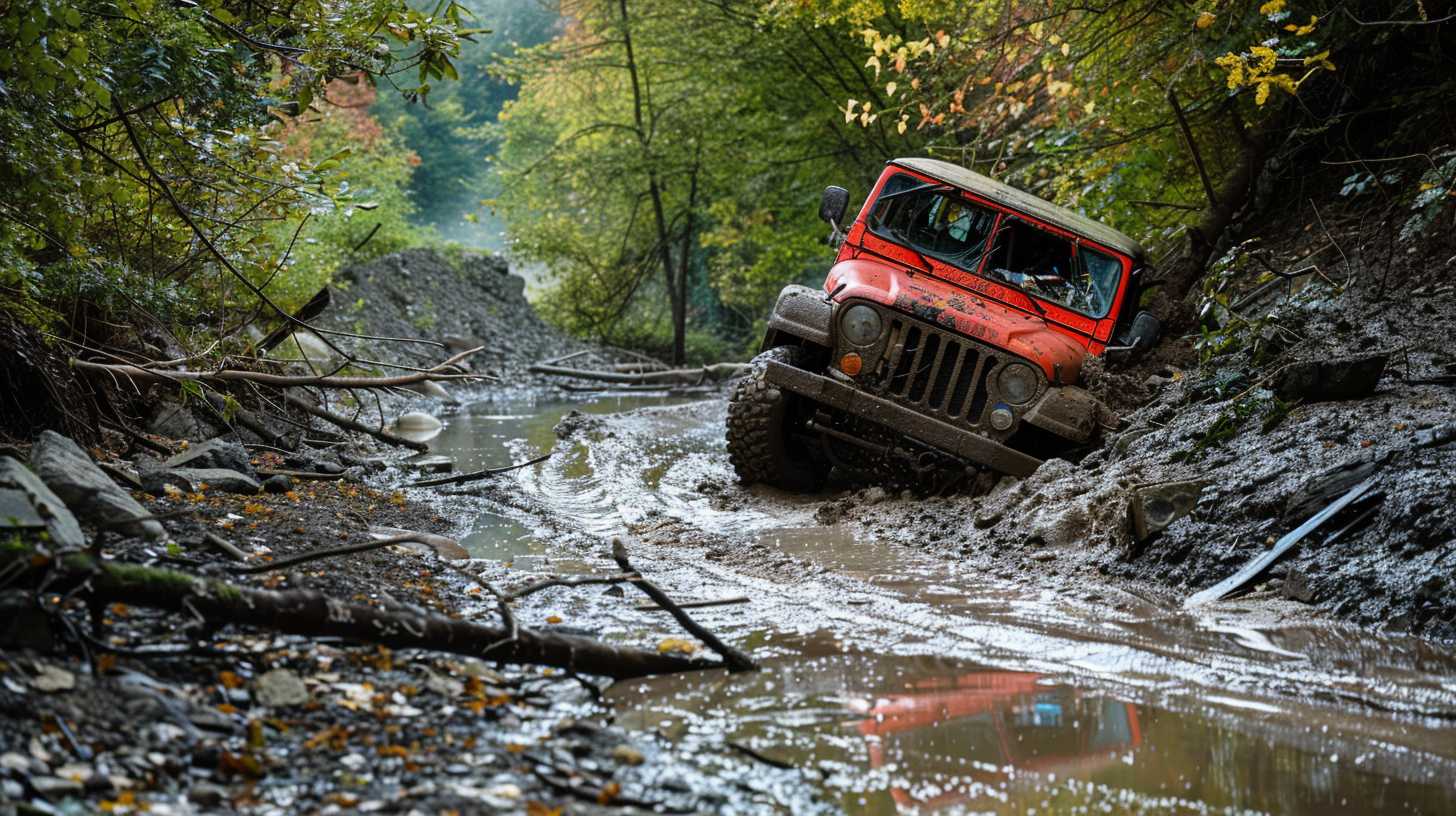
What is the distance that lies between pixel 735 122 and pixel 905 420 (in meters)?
15.6

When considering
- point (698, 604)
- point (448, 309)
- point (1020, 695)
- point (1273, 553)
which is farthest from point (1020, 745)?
point (448, 309)

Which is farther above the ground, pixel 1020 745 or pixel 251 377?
pixel 251 377

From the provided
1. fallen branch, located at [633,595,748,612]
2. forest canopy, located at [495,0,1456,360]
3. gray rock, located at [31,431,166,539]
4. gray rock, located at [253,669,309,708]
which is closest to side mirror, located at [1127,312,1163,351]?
forest canopy, located at [495,0,1456,360]

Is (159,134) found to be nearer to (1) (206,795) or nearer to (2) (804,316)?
(2) (804,316)

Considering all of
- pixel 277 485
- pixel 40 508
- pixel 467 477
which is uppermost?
pixel 40 508

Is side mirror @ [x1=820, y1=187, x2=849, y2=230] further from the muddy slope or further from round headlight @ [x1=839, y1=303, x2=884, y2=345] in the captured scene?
the muddy slope

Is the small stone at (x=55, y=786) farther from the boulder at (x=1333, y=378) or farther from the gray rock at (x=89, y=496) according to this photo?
the boulder at (x=1333, y=378)

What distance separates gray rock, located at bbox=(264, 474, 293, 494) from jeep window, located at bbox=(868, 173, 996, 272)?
410 centimetres

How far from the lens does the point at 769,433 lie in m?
Answer: 7.98

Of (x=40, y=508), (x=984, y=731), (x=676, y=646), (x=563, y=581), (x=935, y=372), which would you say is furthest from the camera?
(x=935, y=372)

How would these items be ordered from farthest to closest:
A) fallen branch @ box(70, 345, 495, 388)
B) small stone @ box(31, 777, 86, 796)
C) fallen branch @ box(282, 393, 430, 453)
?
fallen branch @ box(282, 393, 430, 453)
fallen branch @ box(70, 345, 495, 388)
small stone @ box(31, 777, 86, 796)

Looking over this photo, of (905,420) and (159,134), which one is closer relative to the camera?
(159,134)

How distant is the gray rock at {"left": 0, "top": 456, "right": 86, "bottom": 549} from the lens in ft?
11.9

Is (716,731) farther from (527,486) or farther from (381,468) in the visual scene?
(381,468)
